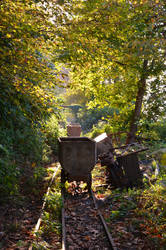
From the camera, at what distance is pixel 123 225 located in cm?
623

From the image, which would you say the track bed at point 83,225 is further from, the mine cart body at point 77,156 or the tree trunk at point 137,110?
the tree trunk at point 137,110

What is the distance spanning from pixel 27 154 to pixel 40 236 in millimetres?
5166

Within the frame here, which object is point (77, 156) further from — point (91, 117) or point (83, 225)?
point (91, 117)

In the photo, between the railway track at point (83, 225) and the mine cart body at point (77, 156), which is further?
the mine cart body at point (77, 156)

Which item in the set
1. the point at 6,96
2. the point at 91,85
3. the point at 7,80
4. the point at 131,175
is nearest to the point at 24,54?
the point at 7,80

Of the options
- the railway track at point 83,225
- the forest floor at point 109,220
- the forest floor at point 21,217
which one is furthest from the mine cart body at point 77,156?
the forest floor at point 21,217

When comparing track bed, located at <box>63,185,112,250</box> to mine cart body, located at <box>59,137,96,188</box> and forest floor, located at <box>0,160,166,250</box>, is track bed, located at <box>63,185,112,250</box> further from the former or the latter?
mine cart body, located at <box>59,137,96,188</box>

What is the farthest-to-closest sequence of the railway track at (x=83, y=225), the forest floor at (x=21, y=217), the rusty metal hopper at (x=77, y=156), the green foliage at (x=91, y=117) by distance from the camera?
the green foliage at (x=91, y=117) → the rusty metal hopper at (x=77, y=156) → the railway track at (x=83, y=225) → the forest floor at (x=21, y=217)

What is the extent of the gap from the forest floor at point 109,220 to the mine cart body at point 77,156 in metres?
0.90

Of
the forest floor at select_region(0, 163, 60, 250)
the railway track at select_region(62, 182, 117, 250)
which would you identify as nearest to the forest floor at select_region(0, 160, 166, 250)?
the forest floor at select_region(0, 163, 60, 250)

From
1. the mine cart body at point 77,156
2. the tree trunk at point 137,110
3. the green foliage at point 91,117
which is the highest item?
the green foliage at point 91,117

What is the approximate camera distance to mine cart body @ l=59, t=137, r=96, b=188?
329 inches

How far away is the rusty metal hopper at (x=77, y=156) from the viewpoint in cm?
834

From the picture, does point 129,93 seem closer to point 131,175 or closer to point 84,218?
point 131,175
